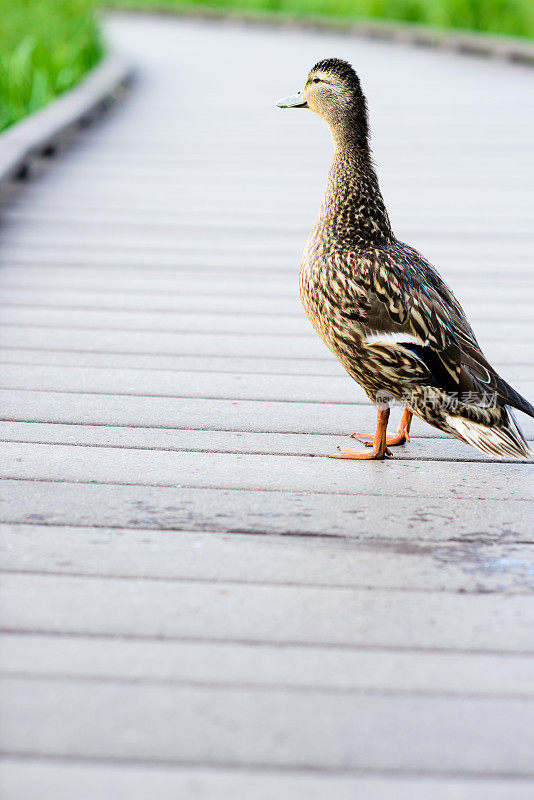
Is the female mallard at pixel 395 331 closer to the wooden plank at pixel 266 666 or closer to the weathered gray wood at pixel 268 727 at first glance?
the wooden plank at pixel 266 666

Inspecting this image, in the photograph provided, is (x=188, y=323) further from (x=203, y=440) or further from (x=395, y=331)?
(x=395, y=331)

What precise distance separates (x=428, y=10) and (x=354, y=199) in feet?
49.0

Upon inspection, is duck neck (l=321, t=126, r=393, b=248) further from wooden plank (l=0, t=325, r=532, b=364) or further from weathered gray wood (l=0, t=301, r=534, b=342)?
weathered gray wood (l=0, t=301, r=534, b=342)

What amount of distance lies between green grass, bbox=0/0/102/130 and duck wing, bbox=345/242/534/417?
4455 mm

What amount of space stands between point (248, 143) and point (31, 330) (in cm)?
449

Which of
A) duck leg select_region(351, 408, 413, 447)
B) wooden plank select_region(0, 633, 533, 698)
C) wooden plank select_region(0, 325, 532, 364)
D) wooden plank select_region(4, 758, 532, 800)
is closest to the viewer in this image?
wooden plank select_region(4, 758, 532, 800)

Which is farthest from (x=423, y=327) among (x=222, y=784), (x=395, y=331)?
(x=222, y=784)

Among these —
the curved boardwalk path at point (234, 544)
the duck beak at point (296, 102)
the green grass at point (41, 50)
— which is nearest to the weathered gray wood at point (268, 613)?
the curved boardwalk path at point (234, 544)

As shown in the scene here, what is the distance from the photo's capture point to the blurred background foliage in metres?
7.45

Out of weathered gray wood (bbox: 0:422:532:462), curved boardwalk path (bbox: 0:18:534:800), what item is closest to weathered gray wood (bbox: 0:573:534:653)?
curved boardwalk path (bbox: 0:18:534:800)

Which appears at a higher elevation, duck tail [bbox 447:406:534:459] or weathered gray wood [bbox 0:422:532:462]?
duck tail [bbox 447:406:534:459]

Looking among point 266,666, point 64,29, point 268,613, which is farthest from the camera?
point 64,29

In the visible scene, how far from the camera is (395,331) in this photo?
259 cm

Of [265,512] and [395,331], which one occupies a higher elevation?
[395,331]
